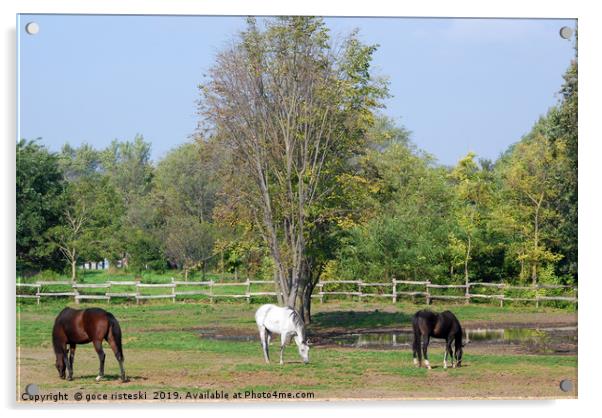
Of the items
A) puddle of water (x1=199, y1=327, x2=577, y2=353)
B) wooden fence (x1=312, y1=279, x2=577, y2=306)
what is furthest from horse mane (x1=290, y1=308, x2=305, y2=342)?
wooden fence (x1=312, y1=279, x2=577, y2=306)

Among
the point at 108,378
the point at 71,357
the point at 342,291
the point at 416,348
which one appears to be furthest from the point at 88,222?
the point at 342,291

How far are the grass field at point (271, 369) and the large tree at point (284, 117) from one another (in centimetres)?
181

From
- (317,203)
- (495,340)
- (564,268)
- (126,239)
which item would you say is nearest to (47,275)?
(126,239)

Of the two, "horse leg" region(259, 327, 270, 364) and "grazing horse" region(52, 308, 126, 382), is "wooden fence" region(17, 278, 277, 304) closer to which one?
"grazing horse" region(52, 308, 126, 382)

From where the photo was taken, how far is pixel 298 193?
16594 mm

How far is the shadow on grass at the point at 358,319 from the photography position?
21234mm

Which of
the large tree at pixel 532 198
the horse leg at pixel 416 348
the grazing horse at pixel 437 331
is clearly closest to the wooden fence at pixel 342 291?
the large tree at pixel 532 198

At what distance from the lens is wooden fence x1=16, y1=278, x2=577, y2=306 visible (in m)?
20.6

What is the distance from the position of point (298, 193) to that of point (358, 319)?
642 cm

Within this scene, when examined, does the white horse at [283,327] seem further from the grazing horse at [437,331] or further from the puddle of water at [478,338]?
the puddle of water at [478,338]

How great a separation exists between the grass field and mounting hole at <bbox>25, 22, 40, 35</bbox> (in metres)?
3.63

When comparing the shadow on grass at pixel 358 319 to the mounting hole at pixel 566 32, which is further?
the shadow on grass at pixel 358 319

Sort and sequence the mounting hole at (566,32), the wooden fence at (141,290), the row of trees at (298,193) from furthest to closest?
1. the wooden fence at (141,290)
2. the row of trees at (298,193)
3. the mounting hole at (566,32)
